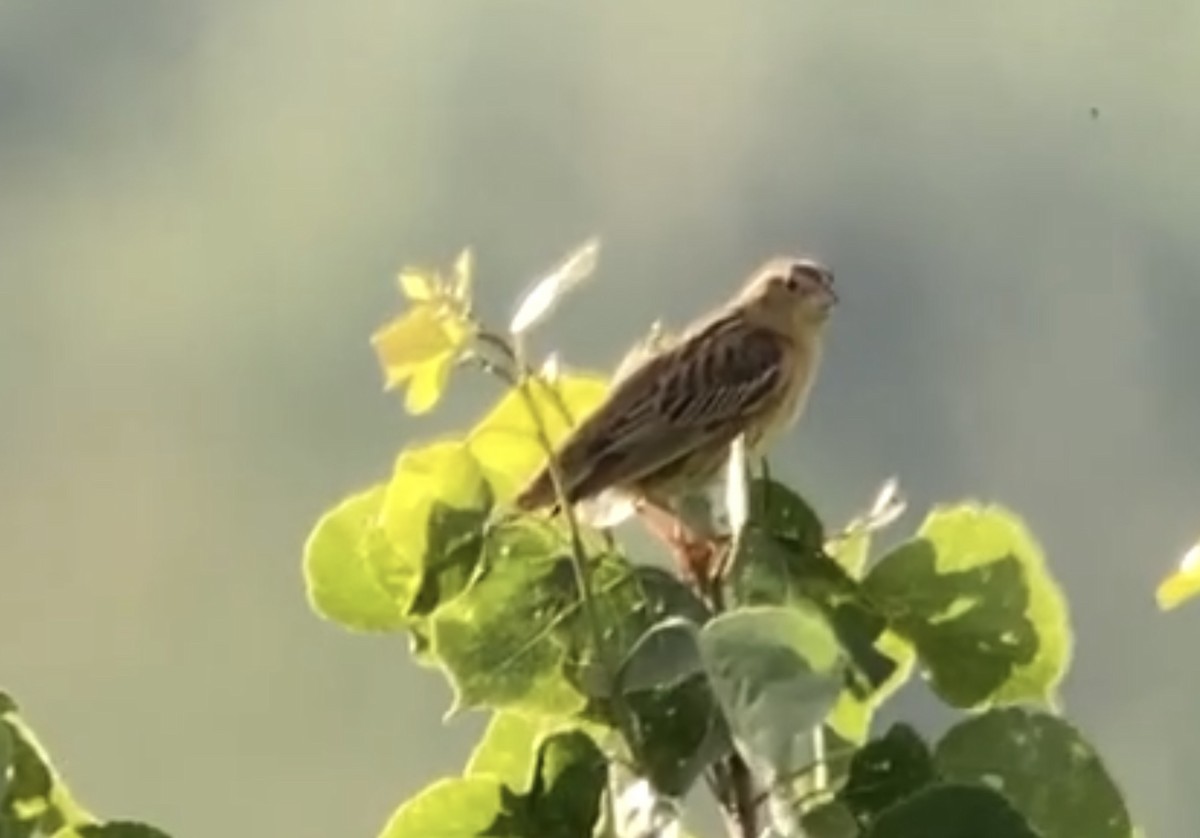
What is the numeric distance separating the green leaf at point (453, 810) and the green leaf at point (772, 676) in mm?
109

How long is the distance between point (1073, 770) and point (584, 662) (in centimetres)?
13

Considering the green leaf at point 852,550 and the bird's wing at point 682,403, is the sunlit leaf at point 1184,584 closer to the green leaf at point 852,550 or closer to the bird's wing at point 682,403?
the green leaf at point 852,550

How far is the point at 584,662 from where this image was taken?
692mm

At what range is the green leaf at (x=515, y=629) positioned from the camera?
0.70 metres

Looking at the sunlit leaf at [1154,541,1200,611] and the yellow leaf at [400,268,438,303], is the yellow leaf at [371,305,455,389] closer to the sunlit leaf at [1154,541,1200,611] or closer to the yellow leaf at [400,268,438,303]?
the yellow leaf at [400,268,438,303]

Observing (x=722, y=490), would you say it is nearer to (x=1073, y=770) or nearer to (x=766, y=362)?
(x=1073, y=770)

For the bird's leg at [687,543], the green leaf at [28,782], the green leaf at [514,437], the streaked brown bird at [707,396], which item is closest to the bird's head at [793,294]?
the streaked brown bird at [707,396]

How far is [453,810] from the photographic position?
0.69m

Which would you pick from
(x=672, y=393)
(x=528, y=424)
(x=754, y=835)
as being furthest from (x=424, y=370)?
(x=672, y=393)

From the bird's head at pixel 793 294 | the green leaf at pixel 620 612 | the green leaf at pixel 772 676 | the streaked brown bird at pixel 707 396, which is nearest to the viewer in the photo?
the green leaf at pixel 772 676

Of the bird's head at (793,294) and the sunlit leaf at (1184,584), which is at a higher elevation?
the bird's head at (793,294)

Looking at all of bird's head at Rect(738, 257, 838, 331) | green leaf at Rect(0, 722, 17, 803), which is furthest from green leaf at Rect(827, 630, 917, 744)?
bird's head at Rect(738, 257, 838, 331)

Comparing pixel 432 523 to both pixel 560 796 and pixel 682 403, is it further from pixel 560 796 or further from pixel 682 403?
pixel 682 403

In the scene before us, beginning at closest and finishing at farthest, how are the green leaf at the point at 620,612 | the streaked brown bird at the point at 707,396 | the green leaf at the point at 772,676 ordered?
the green leaf at the point at 772,676
the green leaf at the point at 620,612
the streaked brown bird at the point at 707,396
